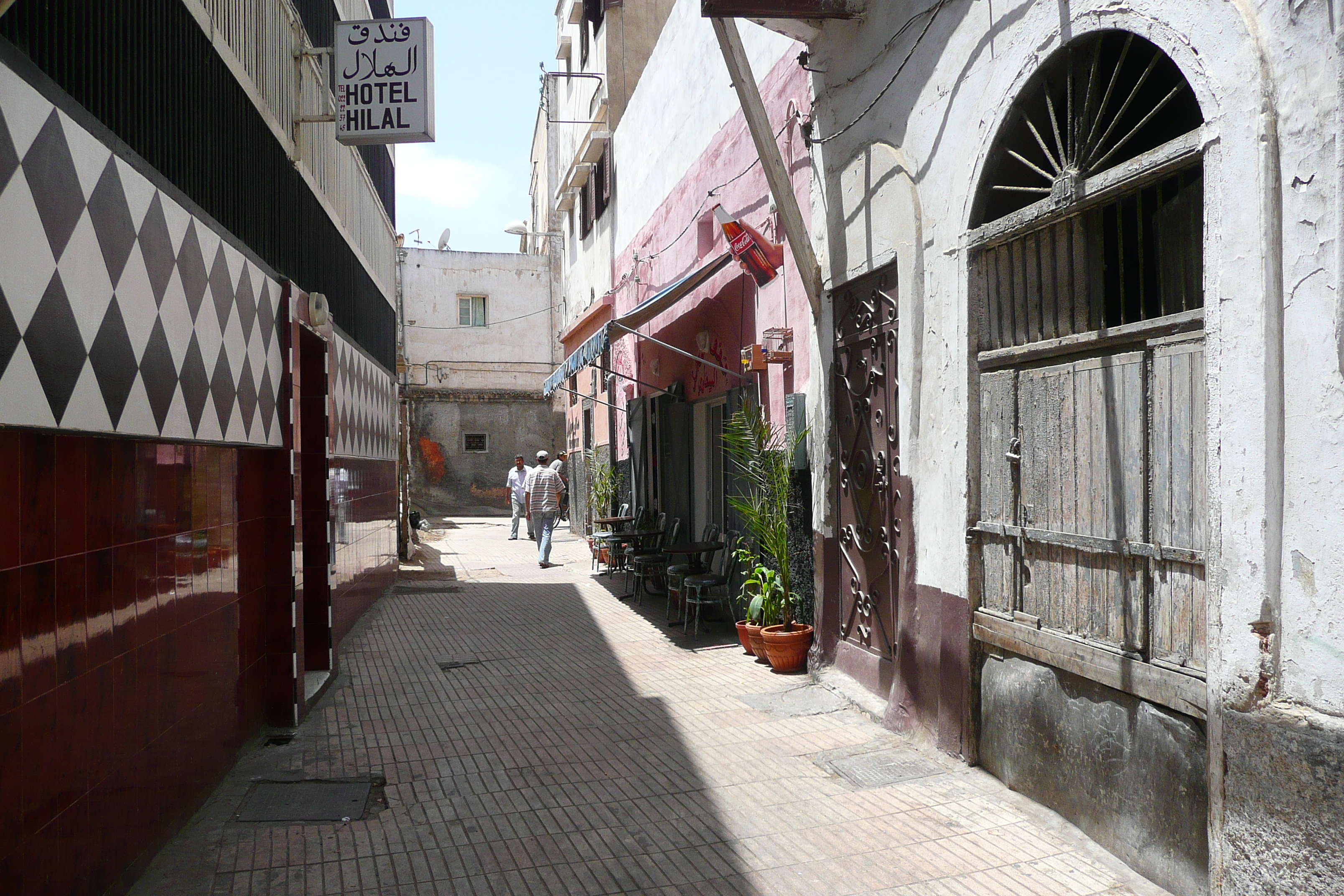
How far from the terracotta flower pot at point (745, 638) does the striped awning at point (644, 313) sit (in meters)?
3.08

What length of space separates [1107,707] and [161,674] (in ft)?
13.2

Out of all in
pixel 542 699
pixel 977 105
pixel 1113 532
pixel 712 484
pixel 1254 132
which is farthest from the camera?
pixel 712 484

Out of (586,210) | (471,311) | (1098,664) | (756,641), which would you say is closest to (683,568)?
(756,641)

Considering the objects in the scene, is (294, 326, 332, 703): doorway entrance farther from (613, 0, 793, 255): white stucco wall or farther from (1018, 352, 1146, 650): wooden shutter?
(1018, 352, 1146, 650): wooden shutter

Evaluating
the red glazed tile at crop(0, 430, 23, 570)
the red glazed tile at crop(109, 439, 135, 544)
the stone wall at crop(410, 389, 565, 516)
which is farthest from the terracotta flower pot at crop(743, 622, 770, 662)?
the stone wall at crop(410, 389, 565, 516)

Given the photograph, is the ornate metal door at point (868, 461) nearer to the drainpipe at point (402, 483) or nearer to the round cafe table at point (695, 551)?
the round cafe table at point (695, 551)

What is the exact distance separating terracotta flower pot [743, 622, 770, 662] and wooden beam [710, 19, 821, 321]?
2832 mm

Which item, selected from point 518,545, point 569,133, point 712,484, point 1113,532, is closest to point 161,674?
point 1113,532

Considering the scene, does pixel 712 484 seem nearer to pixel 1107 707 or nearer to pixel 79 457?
pixel 1107 707

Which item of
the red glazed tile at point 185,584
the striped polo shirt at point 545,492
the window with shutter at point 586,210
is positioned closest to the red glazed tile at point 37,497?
the red glazed tile at point 185,584

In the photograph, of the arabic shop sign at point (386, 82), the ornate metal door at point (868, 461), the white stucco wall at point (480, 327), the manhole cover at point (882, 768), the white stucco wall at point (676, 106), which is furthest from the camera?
the white stucco wall at point (480, 327)

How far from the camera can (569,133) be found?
20.6 m

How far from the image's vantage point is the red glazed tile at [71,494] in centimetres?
A: 326

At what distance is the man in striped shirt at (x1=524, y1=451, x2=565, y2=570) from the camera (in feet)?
48.4
